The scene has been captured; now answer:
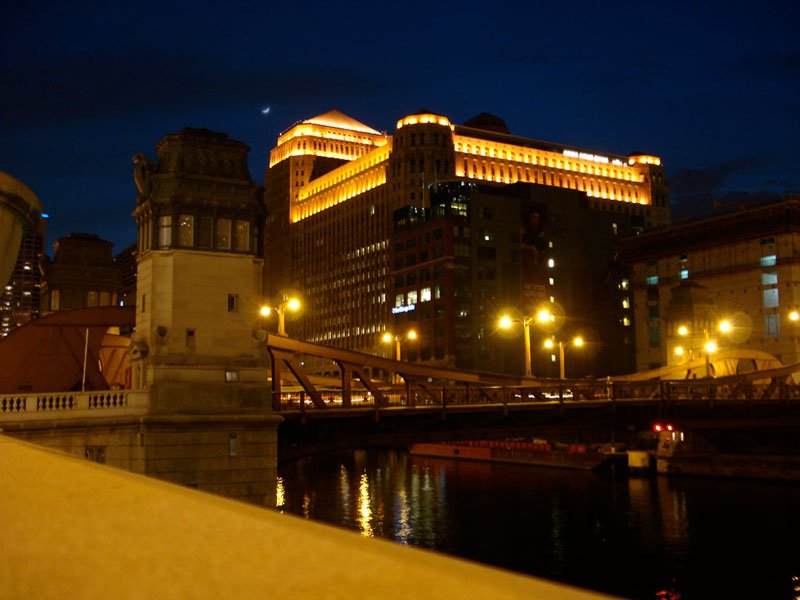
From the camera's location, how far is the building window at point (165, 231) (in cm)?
3988

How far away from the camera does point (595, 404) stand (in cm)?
6147

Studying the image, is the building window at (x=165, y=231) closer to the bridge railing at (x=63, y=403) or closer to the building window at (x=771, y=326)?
the bridge railing at (x=63, y=403)

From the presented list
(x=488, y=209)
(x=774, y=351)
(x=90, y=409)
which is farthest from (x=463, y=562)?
(x=488, y=209)

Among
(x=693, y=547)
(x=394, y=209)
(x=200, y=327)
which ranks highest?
(x=394, y=209)

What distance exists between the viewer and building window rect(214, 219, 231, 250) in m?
41.0

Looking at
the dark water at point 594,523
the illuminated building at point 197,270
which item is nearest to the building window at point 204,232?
the illuminated building at point 197,270

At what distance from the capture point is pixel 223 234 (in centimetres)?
4109

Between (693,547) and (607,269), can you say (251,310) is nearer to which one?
(693,547)

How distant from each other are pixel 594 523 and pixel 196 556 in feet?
197

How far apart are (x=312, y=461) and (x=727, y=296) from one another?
6179 cm

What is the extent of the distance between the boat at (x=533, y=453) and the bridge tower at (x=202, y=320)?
59.3 m

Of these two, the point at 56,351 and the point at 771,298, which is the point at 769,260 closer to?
the point at 771,298

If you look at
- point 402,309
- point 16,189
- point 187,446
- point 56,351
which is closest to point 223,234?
point 187,446

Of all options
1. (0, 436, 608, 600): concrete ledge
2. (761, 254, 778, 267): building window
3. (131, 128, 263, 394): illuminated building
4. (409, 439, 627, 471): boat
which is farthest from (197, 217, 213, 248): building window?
(761, 254, 778, 267): building window
